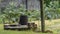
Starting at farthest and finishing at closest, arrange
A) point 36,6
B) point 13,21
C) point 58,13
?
point 36,6 → point 58,13 → point 13,21

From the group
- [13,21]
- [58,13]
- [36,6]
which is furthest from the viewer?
[36,6]

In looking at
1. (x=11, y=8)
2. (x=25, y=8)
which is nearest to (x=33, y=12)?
(x=25, y=8)

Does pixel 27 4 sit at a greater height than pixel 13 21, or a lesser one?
greater

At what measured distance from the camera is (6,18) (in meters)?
17.9

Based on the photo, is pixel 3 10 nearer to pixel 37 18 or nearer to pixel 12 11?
pixel 12 11

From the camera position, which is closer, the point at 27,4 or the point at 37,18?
the point at 37,18

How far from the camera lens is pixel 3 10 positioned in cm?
1978

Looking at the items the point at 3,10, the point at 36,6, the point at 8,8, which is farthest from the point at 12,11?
the point at 36,6

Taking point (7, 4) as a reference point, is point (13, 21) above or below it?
below

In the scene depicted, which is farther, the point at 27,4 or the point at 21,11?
the point at 27,4

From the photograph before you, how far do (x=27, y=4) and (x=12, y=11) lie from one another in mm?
2618

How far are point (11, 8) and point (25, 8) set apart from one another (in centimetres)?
169

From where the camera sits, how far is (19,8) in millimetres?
19438

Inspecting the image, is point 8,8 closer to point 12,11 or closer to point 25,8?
point 12,11
